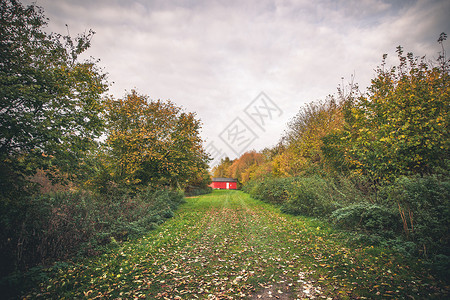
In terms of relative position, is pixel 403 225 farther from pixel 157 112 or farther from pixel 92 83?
pixel 157 112

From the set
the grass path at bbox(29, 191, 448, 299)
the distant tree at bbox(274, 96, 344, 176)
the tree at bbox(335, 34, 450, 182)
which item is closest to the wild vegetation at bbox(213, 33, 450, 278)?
the tree at bbox(335, 34, 450, 182)

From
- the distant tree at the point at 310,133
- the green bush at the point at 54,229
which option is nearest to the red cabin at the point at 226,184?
the distant tree at the point at 310,133

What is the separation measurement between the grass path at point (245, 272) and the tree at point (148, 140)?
715 centimetres

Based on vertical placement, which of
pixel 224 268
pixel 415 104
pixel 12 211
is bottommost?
pixel 224 268

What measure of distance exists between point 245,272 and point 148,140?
1182cm

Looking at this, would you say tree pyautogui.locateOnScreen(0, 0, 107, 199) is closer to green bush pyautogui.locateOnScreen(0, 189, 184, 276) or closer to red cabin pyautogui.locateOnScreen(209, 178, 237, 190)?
green bush pyautogui.locateOnScreen(0, 189, 184, 276)

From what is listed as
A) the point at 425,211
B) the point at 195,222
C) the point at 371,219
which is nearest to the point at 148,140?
the point at 195,222

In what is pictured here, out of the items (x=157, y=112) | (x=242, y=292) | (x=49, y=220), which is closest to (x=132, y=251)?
(x=49, y=220)

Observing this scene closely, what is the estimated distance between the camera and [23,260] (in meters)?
4.64

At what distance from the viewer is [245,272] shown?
4824mm

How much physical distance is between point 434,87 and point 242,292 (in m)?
11.0

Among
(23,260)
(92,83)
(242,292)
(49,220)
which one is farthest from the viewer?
(92,83)

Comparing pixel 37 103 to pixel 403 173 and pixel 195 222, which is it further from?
pixel 403 173

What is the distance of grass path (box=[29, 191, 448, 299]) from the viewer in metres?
3.83
